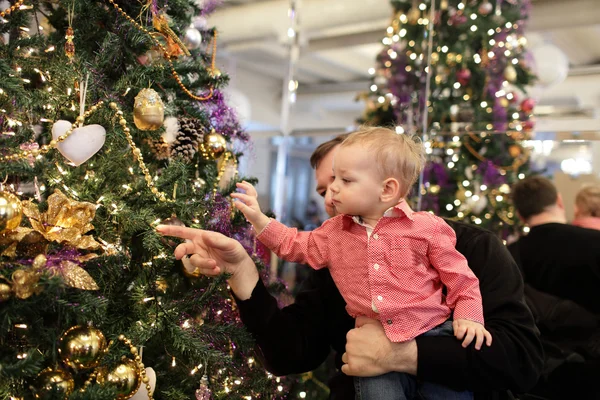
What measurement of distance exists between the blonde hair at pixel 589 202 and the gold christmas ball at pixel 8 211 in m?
3.01

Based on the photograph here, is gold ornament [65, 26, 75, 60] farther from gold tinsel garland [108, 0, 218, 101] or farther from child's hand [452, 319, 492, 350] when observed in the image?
child's hand [452, 319, 492, 350]

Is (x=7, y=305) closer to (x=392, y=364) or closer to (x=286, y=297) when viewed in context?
(x=392, y=364)

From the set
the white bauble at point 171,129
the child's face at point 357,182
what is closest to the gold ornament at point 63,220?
the white bauble at point 171,129

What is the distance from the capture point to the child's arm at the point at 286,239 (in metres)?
1.51

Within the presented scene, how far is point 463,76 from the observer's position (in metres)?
4.08

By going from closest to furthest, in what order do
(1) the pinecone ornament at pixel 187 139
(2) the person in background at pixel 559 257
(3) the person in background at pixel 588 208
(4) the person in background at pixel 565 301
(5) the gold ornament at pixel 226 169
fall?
(1) the pinecone ornament at pixel 187 139 < (5) the gold ornament at pixel 226 169 < (4) the person in background at pixel 565 301 < (2) the person in background at pixel 559 257 < (3) the person in background at pixel 588 208

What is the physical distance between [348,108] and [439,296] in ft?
17.1

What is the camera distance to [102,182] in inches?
56.7

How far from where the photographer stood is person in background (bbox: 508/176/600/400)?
235cm

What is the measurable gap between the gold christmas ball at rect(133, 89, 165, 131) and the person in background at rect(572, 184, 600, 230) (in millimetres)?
2610

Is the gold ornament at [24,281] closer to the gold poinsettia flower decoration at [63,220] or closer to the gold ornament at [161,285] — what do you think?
the gold poinsettia flower decoration at [63,220]

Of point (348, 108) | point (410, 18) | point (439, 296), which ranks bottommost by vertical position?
point (439, 296)

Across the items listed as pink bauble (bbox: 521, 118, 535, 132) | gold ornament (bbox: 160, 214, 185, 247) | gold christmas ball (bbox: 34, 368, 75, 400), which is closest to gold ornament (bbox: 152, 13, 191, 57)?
gold ornament (bbox: 160, 214, 185, 247)

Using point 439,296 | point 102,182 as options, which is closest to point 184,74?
point 102,182
